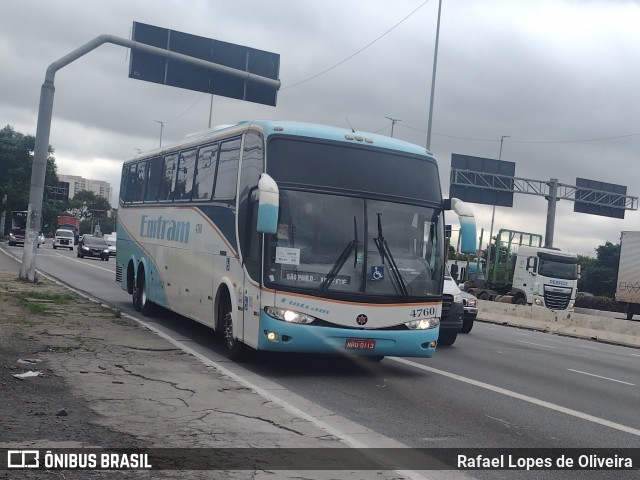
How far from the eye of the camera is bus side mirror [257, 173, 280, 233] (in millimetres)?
10484

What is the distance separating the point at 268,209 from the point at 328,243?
3.44 ft

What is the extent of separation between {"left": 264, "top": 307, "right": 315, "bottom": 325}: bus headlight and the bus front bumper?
0.05 meters

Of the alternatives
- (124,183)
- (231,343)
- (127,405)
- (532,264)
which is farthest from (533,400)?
(532,264)

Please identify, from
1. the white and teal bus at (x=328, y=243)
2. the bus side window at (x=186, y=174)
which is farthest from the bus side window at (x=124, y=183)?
the white and teal bus at (x=328, y=243)

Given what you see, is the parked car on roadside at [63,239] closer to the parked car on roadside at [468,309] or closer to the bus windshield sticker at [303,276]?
the parked car on roadside at [468,309]

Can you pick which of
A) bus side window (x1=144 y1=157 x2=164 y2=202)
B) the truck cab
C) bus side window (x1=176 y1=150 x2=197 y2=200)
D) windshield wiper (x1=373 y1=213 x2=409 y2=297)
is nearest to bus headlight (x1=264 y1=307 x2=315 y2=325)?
windshield wiper (x1=373 y1=213 x2=409 y2=297)

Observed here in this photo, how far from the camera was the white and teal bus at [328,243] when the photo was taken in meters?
11.0

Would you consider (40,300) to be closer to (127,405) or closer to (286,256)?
(286,256)

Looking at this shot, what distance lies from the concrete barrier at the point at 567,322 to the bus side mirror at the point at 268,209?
1736 cm

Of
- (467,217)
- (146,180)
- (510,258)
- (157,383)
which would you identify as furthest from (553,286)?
(157,383)

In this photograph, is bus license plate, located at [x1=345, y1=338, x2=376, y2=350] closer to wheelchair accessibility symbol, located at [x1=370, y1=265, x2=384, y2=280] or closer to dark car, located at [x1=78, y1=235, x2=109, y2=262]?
wheelchair accessibility symbol, located at [x1=370, y1=265, x2=384, y2=280]

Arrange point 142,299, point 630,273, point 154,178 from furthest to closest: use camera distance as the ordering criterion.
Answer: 1. point 630,273
2. point 142,299
3. point 154,178

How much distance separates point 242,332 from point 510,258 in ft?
100.0

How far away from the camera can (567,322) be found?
89.8 feet
